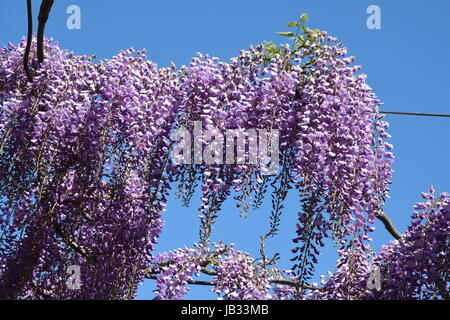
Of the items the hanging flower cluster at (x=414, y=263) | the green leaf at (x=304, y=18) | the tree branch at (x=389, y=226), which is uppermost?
the green leaf at (x=304, y=18)

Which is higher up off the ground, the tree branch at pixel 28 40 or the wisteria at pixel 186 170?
the tree branch at pixel 28 40

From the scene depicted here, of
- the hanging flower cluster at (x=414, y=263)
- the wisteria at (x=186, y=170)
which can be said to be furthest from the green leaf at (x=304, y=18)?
the hanging flower cluster at (x=414, y=263)

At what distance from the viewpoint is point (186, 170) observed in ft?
15.8

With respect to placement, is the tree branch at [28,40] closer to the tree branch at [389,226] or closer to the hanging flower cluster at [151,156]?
the hanging flower cluster at [151,156]

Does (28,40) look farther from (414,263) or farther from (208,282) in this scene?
(414,263)

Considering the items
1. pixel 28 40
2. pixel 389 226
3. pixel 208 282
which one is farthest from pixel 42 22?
pixel 389 226

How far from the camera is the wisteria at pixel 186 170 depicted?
455 cm

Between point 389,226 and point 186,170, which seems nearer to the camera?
point 186,170

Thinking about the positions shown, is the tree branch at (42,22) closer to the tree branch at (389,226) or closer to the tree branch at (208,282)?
the tree branch at (208,282)

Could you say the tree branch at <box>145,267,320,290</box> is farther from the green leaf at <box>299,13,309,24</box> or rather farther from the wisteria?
the green leaf at <box>299,13,309,24</box>

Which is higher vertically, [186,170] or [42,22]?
[42,22]

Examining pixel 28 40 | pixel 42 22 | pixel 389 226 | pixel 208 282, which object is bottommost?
pixel 208 282

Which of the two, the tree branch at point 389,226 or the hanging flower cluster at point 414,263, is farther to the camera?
the tree branch at point 389,226
